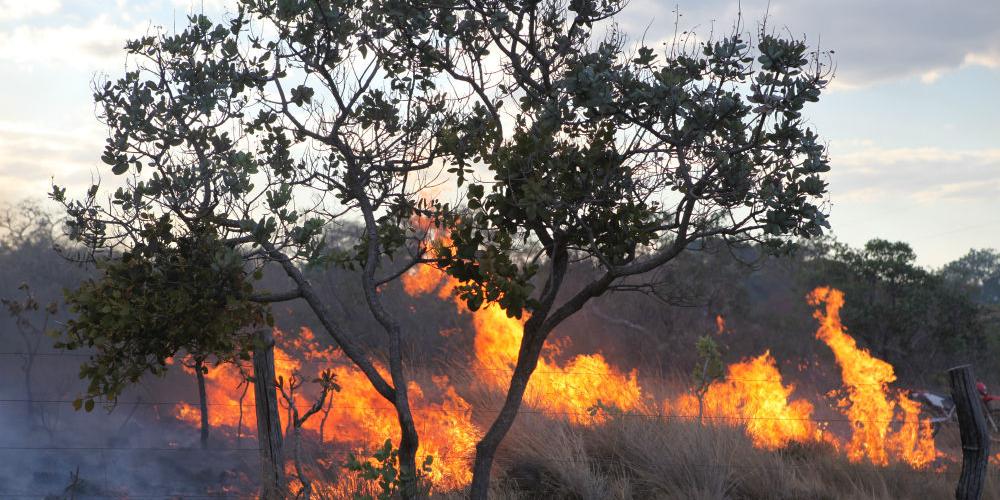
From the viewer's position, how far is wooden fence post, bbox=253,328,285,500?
284 inches

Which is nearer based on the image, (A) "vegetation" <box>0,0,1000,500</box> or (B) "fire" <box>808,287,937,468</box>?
(A) "vegetation" <box>0,0,1000,500</box>

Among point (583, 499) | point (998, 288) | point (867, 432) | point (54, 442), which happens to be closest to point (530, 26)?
point (583, 499)

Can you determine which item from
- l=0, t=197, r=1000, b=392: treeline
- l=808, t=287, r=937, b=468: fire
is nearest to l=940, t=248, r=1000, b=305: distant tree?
l=0, t=197, r=1000, b=392: treeline

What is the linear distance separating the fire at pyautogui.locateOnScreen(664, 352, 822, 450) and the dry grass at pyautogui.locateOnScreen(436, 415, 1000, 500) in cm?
45

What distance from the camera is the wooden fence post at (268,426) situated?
7.22 m

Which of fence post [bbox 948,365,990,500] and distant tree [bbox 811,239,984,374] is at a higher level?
distant tree [bbox 811,239,984,374]

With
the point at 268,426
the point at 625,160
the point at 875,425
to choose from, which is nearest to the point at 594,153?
the point at 625,160

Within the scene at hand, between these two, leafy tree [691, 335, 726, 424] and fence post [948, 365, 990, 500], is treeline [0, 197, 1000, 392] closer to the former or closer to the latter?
leafy tree [691, 335, 726, 424]

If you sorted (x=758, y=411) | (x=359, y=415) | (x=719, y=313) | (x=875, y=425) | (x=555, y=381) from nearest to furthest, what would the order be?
(x=875, y=425)
(x=758, y=411)
(x=555, y=381)
(x=359, y=415)
(x=719, y=313)

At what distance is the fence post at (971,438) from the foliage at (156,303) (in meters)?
5.81

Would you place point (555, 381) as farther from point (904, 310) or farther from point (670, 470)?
point (904, 310)

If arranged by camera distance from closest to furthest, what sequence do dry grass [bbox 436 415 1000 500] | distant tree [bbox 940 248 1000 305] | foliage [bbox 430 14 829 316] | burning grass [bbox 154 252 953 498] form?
foliage [bbox 430 14 829 316] → dry grass [bbox 436 415 1000 500] → burning grass [bbox 154 252 953 498] → distant tree [bbox 940 248 1000 305]

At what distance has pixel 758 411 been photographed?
11117mm

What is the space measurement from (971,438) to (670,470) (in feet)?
8.58
